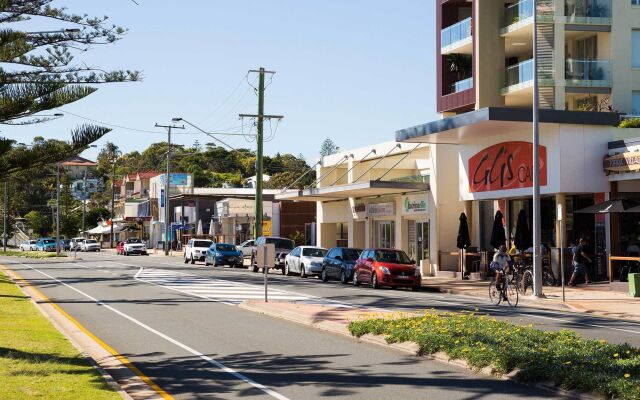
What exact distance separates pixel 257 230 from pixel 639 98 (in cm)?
2081

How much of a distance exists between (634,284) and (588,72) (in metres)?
15.0

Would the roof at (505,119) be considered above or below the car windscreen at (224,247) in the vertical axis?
above

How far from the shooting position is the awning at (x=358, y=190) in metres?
41.7

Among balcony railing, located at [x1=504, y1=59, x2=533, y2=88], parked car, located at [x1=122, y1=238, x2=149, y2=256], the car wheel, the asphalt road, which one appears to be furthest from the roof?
parked car, located at [x1=122, y1=238, x2=149, y2=256]

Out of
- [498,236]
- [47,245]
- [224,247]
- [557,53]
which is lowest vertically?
[224,247]

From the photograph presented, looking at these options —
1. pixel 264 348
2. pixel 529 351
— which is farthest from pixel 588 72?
pixel 529 351

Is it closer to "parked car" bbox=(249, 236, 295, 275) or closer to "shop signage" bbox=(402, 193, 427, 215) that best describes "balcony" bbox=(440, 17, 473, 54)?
"shop signage" bbox=(402, 193, 427, 215)

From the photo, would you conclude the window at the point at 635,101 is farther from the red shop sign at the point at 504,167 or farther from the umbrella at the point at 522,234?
the umbrella at the point at 522,234

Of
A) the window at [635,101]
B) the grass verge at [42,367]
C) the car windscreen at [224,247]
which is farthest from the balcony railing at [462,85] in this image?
the grass verge at [42,367]

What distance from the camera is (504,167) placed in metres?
36.1

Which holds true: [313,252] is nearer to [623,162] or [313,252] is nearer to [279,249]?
[279,249]

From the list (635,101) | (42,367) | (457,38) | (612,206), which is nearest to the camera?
(42,367)

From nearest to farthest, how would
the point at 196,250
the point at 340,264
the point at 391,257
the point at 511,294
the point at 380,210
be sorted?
the point at 511,294 → the point at 391,257 → the point at 340,264 → the point at 380,210 → the point at 196,250

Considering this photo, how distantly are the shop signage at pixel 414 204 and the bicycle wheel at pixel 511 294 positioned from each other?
17544 mm
